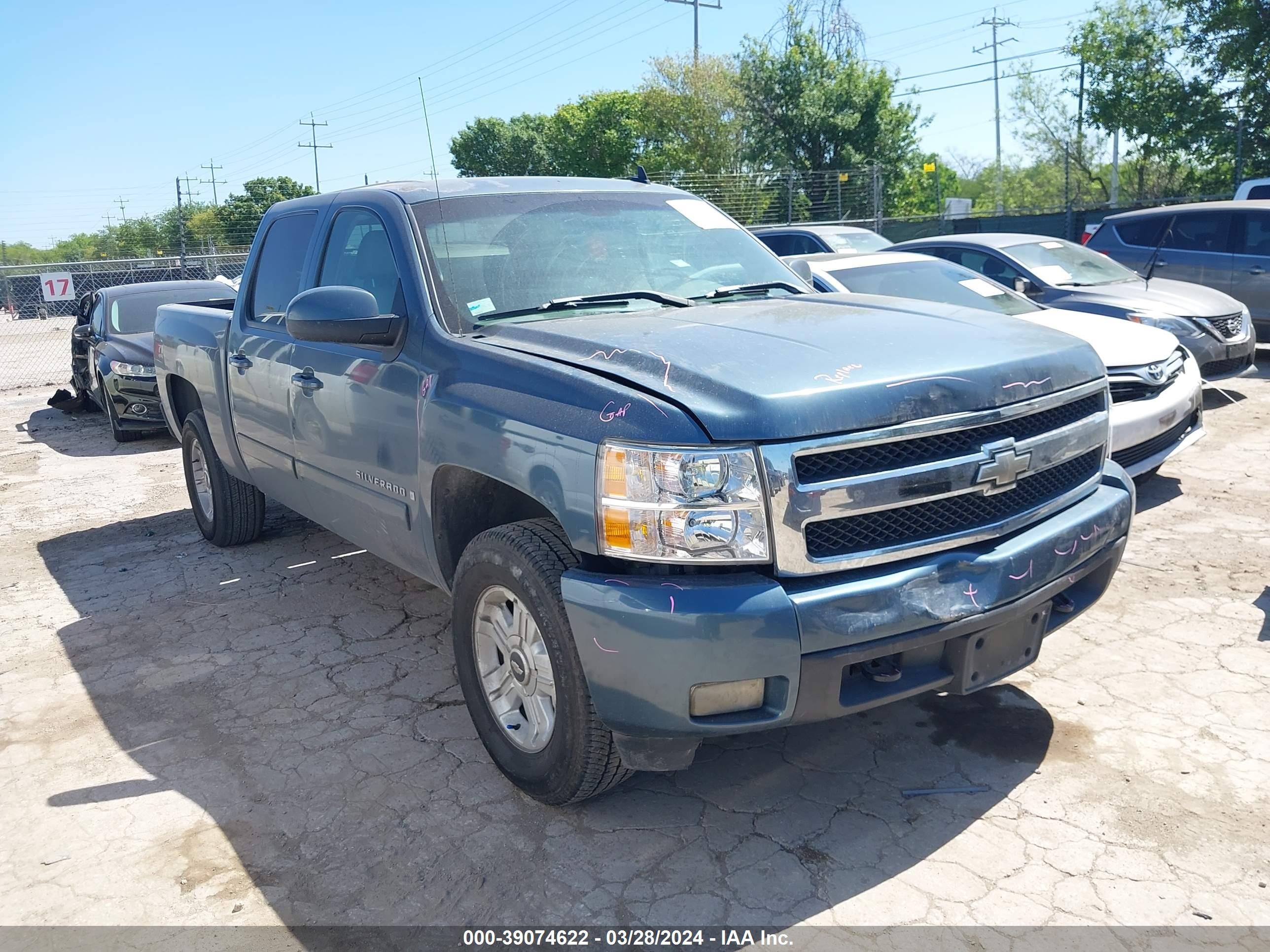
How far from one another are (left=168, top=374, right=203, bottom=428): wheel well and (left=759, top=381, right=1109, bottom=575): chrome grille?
4957 millimetres

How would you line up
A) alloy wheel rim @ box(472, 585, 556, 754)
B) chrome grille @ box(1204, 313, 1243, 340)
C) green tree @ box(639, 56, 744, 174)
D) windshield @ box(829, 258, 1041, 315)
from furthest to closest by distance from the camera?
green tree @ box(639, 56, 744, 174) < chrome grille @ box(1204, 313, 1243, 340) < windshield @ box(829, 258, 1041, 315) < alloy wheel rim @ box(472, 585, 556, 754)

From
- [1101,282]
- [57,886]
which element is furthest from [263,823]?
[1101,282]

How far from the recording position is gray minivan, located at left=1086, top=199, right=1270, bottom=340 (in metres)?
10.6

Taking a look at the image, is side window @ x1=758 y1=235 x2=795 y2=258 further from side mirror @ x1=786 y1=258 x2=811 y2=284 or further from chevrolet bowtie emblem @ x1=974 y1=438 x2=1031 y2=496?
chevrolet bowtie emblem @ x1=974 y1=438 x2=1031 y2=496

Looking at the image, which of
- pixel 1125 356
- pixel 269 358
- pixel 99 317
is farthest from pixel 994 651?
pixel 99 317

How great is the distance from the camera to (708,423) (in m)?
2.61

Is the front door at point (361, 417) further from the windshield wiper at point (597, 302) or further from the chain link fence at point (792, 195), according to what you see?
the chain link fence at point (792, 195)

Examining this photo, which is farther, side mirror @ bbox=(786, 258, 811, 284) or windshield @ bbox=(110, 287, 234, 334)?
windshield @ bbox=(110, 287, 234, 334)

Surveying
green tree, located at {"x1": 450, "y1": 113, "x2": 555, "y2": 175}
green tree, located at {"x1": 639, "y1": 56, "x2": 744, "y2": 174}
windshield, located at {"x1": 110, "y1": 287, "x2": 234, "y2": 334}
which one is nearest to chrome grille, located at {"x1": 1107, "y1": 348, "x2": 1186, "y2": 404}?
windshield, located at {"x1": 110, "y1": 287, "x2": 234, "y2": 334}

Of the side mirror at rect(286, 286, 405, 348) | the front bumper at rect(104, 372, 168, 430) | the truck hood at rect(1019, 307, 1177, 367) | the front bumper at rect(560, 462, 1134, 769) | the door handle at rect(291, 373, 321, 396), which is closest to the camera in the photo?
the front bumper at rect(560, 462, 1134, 769)

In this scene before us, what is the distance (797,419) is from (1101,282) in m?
7.51

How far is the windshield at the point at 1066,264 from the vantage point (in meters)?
8.87

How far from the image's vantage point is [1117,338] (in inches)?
250

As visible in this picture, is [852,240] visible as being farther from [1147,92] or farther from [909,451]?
[1147,92]
